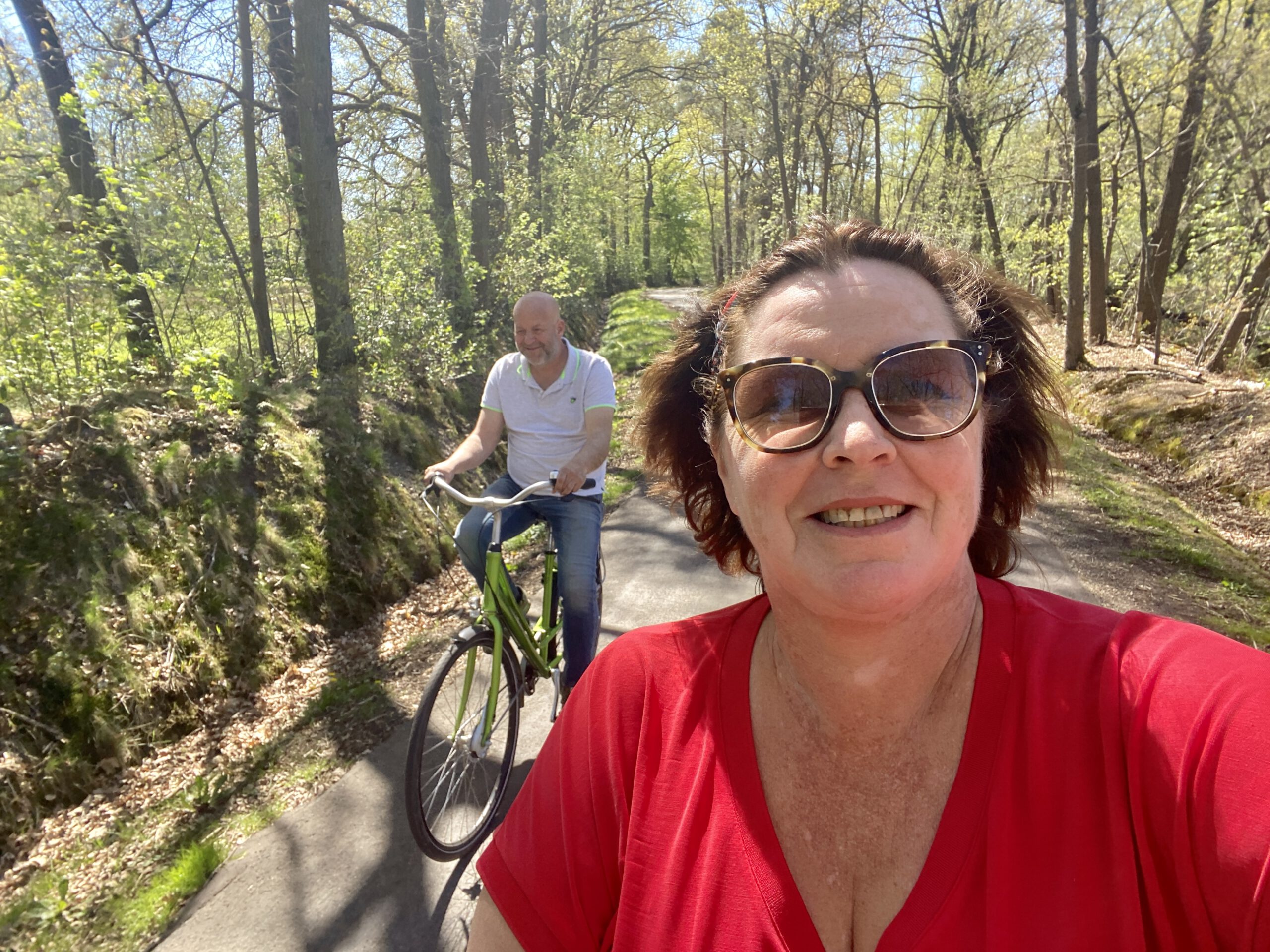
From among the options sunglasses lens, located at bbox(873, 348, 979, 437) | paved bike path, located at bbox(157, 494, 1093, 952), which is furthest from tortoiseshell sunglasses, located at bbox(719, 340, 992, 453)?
paved bike path, located at bbox(157, 494, 1093, 952)

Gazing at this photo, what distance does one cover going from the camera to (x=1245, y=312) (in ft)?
34.6

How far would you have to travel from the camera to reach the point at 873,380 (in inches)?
49.9

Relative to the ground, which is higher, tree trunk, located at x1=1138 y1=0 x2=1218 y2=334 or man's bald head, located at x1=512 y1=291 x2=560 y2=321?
tree trunk, located at x1=1138 y1=0 x2=1218 y2=334

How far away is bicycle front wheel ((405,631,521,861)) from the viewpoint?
2742 mm

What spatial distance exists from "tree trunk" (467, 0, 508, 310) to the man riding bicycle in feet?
24.4

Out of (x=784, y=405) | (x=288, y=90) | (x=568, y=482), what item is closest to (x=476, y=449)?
(x=568, y=482)

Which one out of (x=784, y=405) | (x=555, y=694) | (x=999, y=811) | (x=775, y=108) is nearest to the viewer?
(x=999, y=811)

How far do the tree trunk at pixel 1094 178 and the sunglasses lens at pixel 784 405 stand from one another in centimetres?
1408

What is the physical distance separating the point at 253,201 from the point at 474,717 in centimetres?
670

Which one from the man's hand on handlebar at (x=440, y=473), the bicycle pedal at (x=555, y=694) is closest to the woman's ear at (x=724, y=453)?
the man's hand on handlebar at (x=440, y=473)

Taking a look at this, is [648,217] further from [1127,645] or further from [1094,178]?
[1127,645]

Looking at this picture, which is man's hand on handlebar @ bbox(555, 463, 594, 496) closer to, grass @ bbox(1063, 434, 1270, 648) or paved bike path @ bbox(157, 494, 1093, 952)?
paved bike path @ bbox(157, 494, 1093, 952)

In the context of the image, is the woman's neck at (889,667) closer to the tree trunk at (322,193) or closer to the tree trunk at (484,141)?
the tree trunk at (322,193)

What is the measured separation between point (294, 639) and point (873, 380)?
14.3 feet
